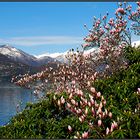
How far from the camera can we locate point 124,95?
11273 mm

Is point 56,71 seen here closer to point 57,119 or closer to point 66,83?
point 66,83

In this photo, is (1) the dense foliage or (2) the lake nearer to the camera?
(1) the dense foliage

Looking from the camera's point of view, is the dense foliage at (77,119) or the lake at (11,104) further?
the lake at (11,104)

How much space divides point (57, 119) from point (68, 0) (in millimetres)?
3422

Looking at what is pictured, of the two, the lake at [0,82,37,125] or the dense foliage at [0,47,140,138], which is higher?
the lake at [0,82,37,125]

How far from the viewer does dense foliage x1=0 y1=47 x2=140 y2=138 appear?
9617 mm

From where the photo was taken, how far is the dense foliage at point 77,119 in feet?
31.6

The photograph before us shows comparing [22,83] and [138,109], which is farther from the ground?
[22,83]

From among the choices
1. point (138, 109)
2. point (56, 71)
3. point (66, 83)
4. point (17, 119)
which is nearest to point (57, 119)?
point (17, 119)

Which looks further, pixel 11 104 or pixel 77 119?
pixel 11 104

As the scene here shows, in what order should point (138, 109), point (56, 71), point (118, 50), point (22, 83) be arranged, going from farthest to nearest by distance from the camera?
1. point (22, 83)
2. point (56, 71)
3. point (118, 50)
4. point (138, 109)

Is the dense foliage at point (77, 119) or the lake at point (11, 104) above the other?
the lake at point (11, 104)

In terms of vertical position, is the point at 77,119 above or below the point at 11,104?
below

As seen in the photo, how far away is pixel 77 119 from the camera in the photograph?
10.6m
